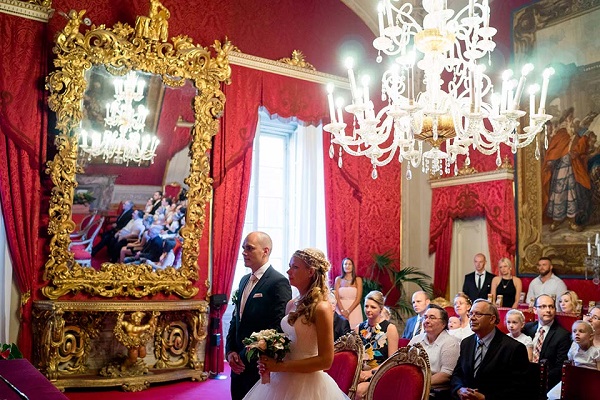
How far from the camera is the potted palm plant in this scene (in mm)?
9445

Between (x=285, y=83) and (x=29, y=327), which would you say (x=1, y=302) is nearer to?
(x=29, y=327)

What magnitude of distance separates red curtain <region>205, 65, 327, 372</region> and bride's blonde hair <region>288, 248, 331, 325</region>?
5034 millimetres

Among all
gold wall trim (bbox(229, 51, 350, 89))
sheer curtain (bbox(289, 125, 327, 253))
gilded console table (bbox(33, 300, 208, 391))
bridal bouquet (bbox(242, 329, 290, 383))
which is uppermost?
gold wall trim (bbox(229, 51, 350, 89))

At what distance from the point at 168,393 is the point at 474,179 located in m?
5.62

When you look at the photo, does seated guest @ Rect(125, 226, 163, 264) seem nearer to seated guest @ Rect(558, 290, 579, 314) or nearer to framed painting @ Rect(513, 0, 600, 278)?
seated guest @ Rect(558, 290, 579, 314)

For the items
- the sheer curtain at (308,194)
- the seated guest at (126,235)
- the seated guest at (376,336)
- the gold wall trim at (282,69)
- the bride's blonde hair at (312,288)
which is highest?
the gold wall trim at (282,69)

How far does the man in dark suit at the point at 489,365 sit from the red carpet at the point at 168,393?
10.2 feet

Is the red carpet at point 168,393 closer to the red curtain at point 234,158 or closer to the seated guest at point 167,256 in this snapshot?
the red curtain at point 234,158

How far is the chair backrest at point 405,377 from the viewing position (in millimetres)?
3027

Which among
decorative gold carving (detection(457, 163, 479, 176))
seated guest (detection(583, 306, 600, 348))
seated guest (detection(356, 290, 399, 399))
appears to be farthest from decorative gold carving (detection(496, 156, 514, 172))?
seated guest (detection(356, 290, 399, 399))

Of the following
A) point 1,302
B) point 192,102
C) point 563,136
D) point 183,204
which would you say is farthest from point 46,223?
point 563,136

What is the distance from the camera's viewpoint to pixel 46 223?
267 inches

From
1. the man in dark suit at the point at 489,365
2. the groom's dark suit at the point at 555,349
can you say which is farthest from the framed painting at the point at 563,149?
the man in dark suit at the point at 489,365

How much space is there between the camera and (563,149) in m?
8.02
